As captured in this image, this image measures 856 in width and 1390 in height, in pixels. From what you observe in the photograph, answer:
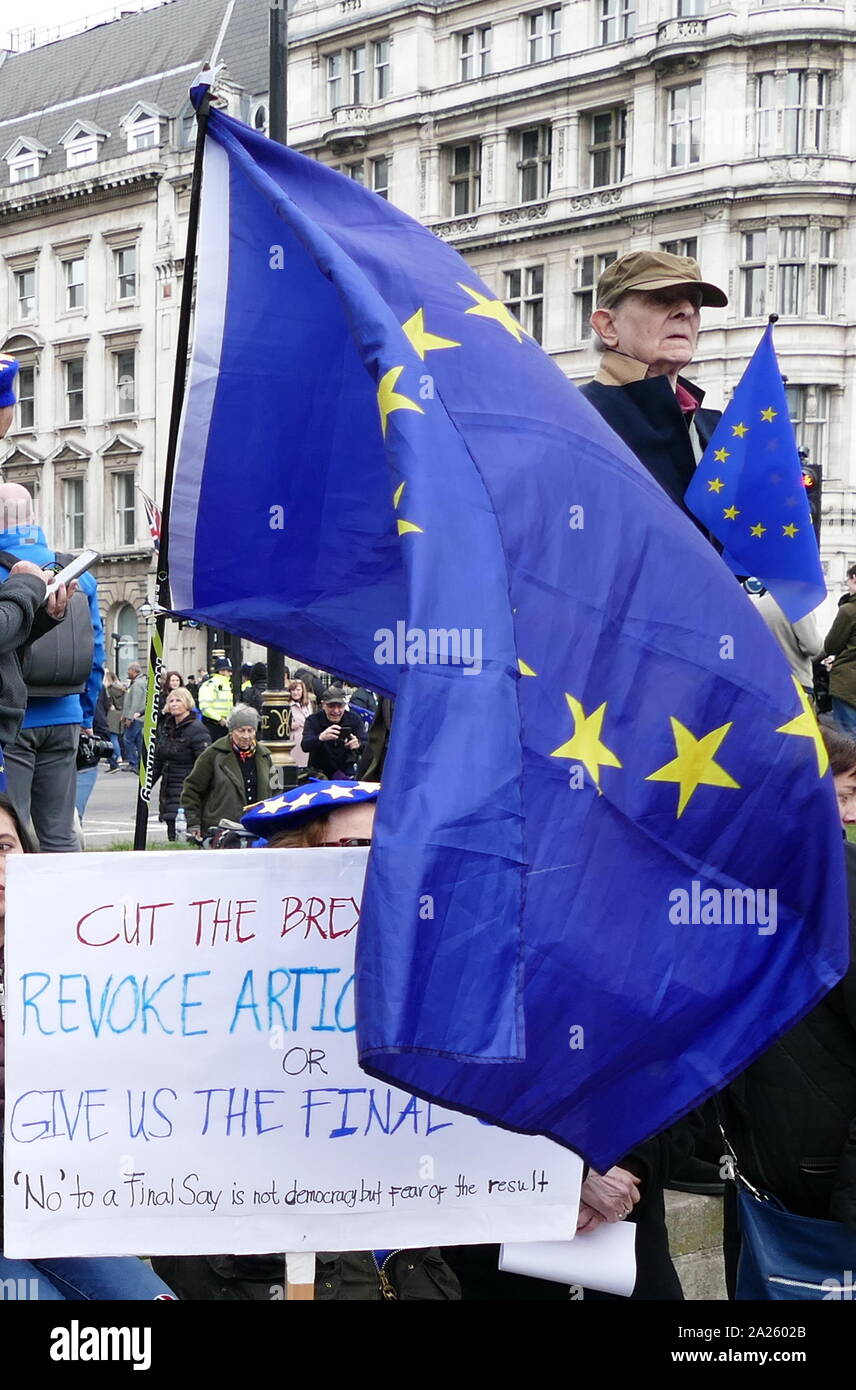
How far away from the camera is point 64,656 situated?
236 inches

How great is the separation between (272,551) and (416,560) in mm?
858

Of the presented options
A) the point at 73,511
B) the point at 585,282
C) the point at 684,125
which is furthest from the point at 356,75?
the point at 73,511

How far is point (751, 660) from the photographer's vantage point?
118 inches

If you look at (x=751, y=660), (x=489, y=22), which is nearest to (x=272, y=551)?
(x=751, y=660)

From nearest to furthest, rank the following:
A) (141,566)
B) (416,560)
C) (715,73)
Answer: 1. (416,560)
2. (715,73)
3. (141,566)

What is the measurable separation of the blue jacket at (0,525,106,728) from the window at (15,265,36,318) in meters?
48.7

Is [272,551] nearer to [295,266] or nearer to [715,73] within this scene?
[295,266]

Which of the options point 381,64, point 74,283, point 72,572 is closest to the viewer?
point 72,572

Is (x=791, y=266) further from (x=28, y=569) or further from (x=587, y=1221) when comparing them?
(x=587, y=1221)

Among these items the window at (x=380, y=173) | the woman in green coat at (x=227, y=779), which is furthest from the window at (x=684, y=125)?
the woman in green coat at (x=227, y=779)

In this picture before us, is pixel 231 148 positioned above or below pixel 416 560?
above

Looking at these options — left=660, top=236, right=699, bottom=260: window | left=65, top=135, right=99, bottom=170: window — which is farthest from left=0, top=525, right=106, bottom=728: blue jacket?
left=65, top=135, right=99, bottom=170: window

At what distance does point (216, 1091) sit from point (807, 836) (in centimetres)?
109

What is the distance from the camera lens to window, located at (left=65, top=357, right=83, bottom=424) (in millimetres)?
51500
